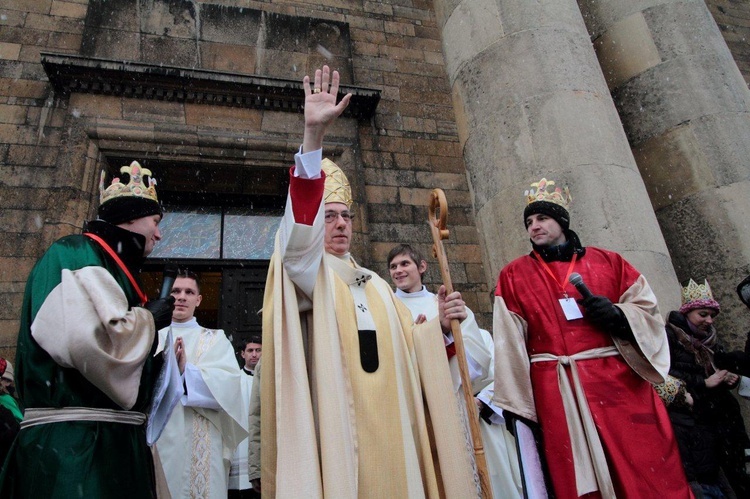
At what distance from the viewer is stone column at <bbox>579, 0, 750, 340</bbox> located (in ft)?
14.7

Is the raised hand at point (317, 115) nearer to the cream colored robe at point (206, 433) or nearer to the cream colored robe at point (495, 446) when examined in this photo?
the cream colored robe at point (495, 446)

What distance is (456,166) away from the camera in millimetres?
7344

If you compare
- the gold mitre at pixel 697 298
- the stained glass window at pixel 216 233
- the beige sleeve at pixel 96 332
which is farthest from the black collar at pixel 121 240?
the stained glass window at pixel 216 233

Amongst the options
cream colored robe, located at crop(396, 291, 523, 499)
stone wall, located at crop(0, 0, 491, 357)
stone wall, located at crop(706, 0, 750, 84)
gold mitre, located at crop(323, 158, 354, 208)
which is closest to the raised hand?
gold mitre, located at crop(323, 158, 354, 208)

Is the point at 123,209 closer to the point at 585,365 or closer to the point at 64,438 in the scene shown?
the point at 64,438

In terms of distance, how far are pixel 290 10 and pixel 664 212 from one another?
5.63m

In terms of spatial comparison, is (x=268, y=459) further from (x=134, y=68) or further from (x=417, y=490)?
(x=134, y=68)

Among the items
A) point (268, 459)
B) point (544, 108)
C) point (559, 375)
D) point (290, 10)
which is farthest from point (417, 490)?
point (290, 10)

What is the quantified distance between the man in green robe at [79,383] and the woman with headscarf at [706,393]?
3337 mm

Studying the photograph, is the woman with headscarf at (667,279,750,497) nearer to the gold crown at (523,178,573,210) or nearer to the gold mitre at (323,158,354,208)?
the gold crown at (523,178,573,210)

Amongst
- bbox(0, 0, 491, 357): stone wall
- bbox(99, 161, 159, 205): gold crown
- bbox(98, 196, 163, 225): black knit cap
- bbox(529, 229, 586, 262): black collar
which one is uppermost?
bbox(0, 0, 491, 357): stone wall

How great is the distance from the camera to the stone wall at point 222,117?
5.80 metres

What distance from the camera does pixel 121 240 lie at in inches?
93.1

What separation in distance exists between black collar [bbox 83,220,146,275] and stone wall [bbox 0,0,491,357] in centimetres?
370
